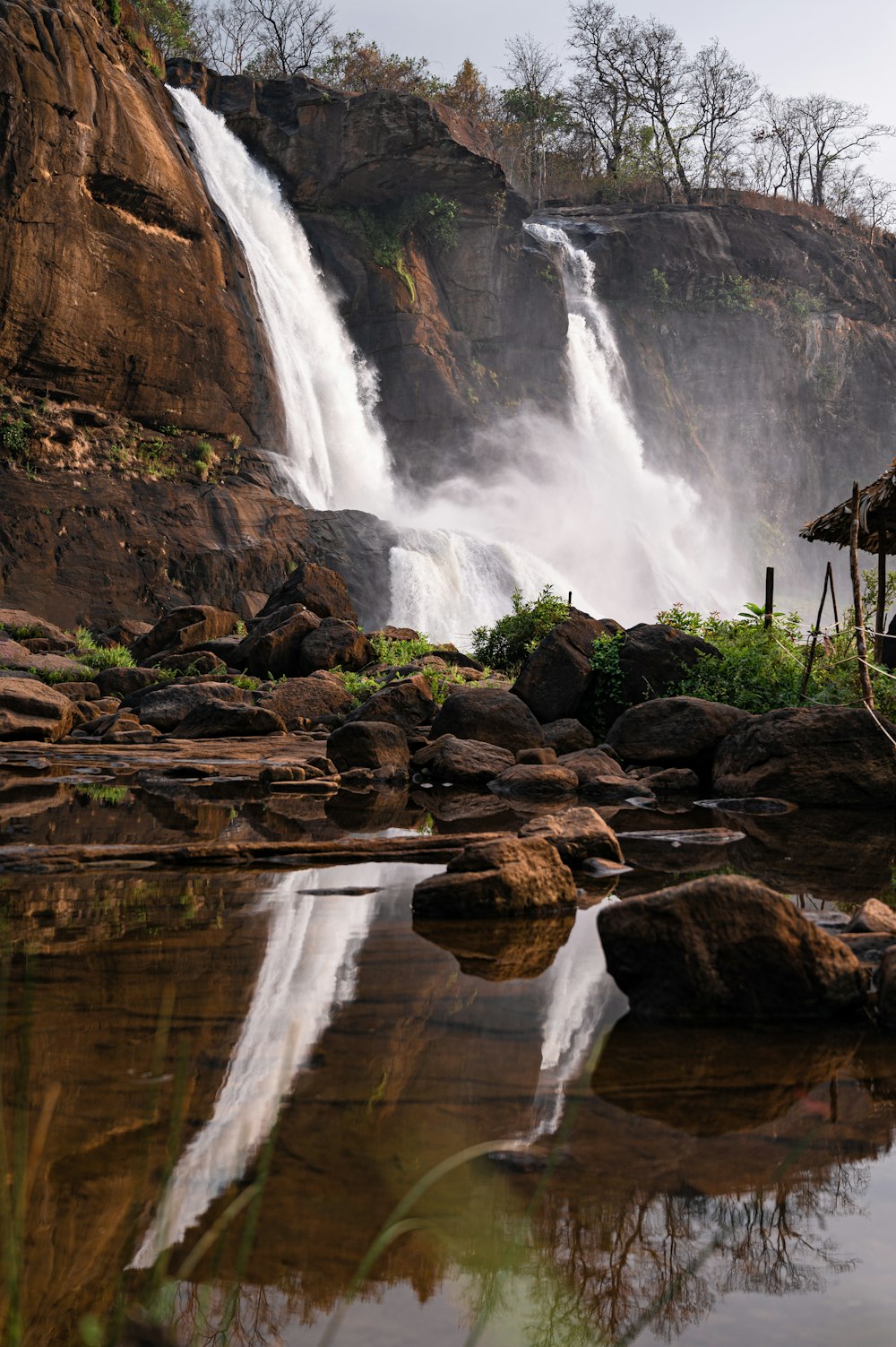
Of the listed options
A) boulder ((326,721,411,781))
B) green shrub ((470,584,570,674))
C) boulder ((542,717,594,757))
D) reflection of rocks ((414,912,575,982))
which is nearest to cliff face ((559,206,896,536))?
green shrub ((470,584,570,674))

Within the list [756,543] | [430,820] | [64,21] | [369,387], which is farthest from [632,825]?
[756,543]

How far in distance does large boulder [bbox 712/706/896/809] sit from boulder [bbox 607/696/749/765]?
80cm

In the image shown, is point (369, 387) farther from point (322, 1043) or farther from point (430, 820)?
point (322, 1043)

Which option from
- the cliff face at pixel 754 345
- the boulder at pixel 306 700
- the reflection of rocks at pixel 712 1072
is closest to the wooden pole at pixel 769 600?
the boulder at pixel 306 700

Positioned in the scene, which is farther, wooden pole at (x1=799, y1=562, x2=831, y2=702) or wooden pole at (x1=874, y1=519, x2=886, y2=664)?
wooden pole at (x1=799, y1=562, x2=831, y2=702)

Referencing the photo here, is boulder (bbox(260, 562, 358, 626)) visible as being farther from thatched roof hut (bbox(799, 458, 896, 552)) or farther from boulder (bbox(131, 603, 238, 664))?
thatched roof hut (bbox(799, 458, 896, 552))

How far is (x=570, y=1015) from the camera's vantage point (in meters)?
3.36

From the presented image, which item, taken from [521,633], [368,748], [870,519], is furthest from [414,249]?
[368,748]

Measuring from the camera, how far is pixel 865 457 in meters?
53.4

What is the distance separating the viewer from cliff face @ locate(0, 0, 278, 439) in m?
23.4

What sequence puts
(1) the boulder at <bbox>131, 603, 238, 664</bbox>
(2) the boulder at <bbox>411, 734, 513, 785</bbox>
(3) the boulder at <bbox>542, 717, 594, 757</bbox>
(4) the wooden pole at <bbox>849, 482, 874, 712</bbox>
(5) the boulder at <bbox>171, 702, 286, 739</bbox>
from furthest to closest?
(1) the boulder at <bbox>131, 603, 238, 664</bbox>, (5) the boulder at <bbox>171, 702, 286, 739</bbox>, (3) the boulder at <bbox>542, 717, 594, 757</bbox>, (2) the boulder at <bbox>411, 734, 513, 785</bbox>, (4) the wooden pole at <bbox>849, 482, 874, 712</bbox>

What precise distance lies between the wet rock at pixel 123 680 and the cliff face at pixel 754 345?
34.5 meters

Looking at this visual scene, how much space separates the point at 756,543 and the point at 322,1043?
50379 mm

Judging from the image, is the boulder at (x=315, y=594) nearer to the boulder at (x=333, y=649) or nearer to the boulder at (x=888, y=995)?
the boulder at (x=333, y=649)
